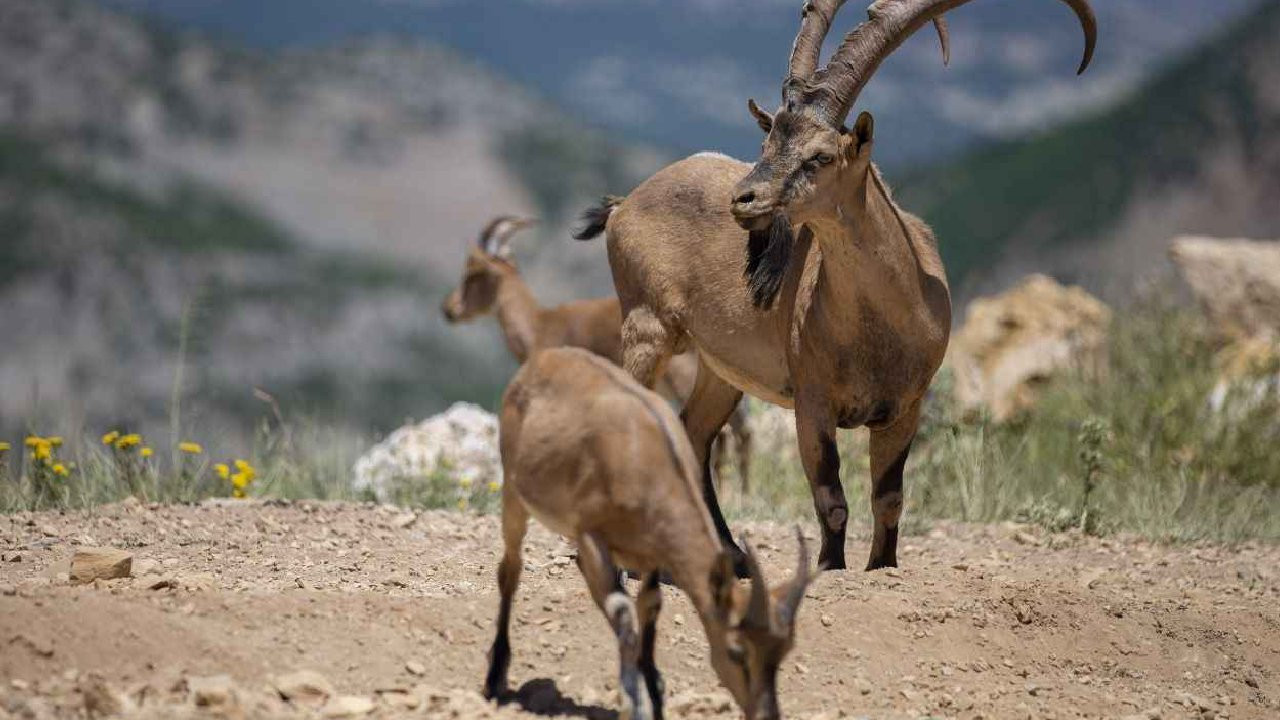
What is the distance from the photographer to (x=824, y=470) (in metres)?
8.18

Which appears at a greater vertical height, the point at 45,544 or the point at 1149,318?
the point at 1149,318

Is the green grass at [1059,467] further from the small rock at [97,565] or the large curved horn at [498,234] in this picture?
the large curved horn at [498,234]

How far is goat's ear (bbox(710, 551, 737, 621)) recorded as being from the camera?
543cm

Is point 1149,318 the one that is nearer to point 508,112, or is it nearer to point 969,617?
point 969,617

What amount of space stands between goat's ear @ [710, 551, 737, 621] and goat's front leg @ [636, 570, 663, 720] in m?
0.25

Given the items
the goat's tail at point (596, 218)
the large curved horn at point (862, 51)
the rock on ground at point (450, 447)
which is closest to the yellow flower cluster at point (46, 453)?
the rock on ground at point (450, 447)

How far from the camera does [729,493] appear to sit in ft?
44.0

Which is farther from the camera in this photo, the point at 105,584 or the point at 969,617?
the point at 969,617

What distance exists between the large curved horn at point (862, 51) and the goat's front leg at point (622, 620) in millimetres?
2968

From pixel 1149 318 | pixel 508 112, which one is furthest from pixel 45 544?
pixel 508 112

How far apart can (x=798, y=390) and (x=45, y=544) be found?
155 inches

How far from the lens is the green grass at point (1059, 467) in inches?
410

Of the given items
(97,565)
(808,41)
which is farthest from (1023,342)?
(97,565)

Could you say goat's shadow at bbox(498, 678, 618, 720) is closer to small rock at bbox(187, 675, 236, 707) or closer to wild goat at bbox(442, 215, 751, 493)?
small rock at bbox(187, 675, 236, 707)
